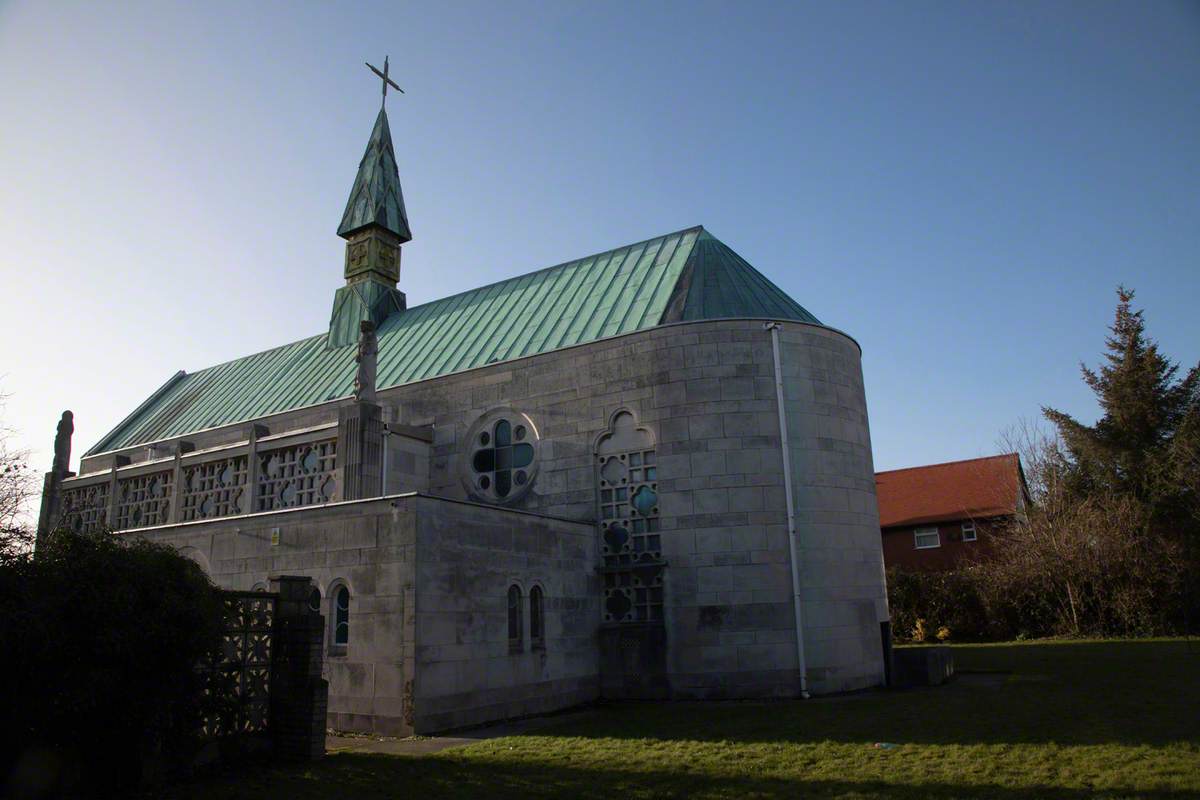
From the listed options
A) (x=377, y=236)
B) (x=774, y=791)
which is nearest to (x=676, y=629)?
(x=774, y=791)

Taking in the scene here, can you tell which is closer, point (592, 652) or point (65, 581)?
point (65, 581)

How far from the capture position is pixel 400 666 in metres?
14.4

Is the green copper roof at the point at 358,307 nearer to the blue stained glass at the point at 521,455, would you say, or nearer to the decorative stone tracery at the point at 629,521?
the blue stained glass at the point at 521,455

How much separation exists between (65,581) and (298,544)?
684 cm

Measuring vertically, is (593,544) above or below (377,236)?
below

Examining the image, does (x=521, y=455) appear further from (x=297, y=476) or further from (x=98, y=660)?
(x=98, y=660)

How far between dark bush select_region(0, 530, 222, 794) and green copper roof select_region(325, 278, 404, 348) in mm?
21425

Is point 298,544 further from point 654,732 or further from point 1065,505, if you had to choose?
point 1065,505

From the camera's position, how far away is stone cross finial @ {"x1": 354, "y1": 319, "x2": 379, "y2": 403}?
21.1 metres

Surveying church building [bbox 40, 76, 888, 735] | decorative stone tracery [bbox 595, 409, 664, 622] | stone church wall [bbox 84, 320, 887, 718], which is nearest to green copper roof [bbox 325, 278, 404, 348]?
church building [bbox 40, 76, 888, 735]

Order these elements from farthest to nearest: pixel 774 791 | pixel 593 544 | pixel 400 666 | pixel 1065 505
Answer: pixel 1065 505
pixel 593 544
pixel 400 666
pixel 774 791

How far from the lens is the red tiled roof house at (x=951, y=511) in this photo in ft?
125

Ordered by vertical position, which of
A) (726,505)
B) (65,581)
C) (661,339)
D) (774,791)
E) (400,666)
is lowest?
(774,791)

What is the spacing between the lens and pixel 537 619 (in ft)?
57.5
